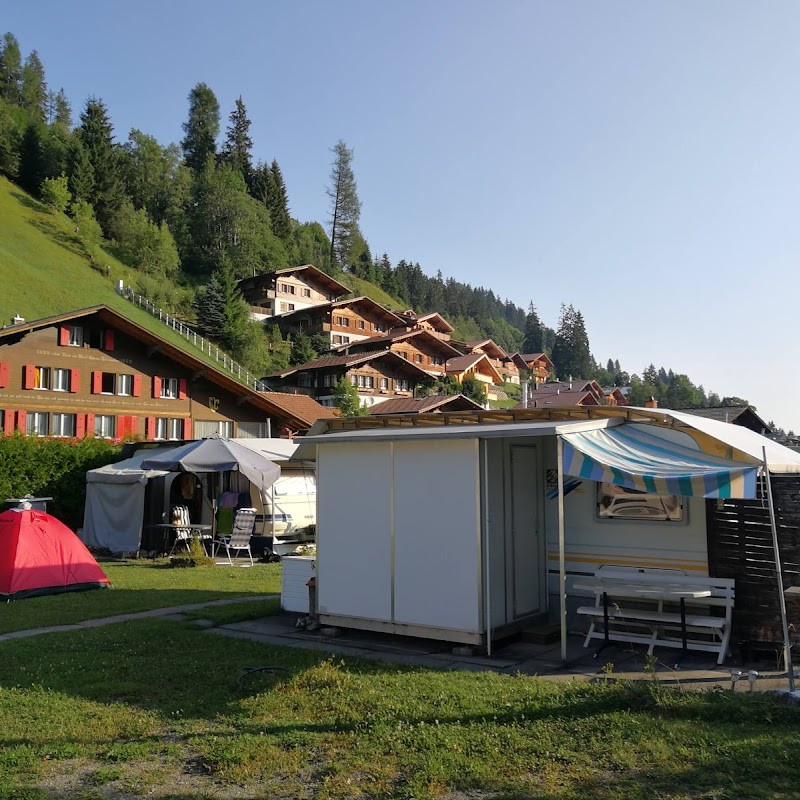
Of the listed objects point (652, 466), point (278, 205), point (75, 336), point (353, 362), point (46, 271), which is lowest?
point (652, 466)

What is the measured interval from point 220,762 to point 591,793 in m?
2.31

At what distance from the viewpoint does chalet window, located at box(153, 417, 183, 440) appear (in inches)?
1210

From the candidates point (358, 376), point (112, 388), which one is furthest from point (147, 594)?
point (358, 376)

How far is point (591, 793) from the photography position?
4402 millimetres

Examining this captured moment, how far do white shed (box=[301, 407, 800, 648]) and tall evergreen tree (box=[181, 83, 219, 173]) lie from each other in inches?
3921

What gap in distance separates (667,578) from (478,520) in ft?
6.65

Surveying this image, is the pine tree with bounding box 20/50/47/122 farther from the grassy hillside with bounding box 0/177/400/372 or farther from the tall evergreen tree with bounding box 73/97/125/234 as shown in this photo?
the grassy hillside with bounding box 0/177/400/372

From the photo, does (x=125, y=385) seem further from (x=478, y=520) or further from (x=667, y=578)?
(x=667, y=578)

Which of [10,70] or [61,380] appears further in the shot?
[10,70]

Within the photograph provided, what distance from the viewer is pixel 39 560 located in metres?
12.9

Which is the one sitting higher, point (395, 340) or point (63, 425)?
point (395, 340)

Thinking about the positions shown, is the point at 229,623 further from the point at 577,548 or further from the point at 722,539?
the point at 722,539

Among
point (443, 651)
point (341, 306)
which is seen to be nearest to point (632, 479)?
point (443, 651)

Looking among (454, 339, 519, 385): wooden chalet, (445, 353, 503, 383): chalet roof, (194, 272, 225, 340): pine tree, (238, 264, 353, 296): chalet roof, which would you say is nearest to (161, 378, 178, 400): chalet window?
(194, 272, 225, 340): pine tree
